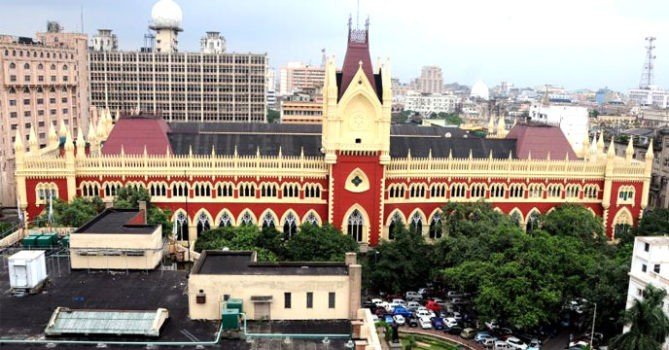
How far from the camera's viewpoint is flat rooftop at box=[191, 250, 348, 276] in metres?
35.1

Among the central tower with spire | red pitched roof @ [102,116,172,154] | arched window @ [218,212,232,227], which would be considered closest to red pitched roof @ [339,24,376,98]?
the central tower with spire

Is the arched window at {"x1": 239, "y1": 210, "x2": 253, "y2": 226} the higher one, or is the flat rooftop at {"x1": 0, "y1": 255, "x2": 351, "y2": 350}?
the flat rooftop at {"x1": 0, "y1": 255, "x2": 351, "y2": 350}

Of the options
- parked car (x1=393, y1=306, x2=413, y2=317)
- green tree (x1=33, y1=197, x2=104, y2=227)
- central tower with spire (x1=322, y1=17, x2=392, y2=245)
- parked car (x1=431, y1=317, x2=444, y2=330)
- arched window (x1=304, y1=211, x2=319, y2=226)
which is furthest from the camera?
arched window (x1=304, y1=211, x2=319, y2=226)

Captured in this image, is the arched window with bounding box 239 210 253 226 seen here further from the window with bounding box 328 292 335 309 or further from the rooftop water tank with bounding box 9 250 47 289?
the window with bounding box 328 292 335 309

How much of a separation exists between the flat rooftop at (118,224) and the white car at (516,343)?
108 feet

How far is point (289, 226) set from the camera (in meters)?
76.9

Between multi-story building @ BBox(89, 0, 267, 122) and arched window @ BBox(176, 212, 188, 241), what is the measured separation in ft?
299

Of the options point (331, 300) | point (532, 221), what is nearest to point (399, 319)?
point (331, 300)

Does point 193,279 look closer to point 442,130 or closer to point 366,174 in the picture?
point 366,174

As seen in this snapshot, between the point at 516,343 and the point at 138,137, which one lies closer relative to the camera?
the point at 516,343

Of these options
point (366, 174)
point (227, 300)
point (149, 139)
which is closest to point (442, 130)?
point (366, 174)

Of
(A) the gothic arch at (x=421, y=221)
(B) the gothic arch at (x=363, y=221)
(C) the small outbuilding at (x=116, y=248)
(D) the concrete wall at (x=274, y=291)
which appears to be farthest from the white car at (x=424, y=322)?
(C) the small outbuilding at (x=116, y=248)

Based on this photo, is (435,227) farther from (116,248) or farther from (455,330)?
(116,248)

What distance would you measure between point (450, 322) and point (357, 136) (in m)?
25.8
